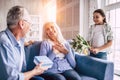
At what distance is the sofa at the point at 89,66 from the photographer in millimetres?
2523

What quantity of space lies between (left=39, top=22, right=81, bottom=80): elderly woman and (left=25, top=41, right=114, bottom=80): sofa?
0.11 meters

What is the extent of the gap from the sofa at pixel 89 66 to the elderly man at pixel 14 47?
0.97 meters

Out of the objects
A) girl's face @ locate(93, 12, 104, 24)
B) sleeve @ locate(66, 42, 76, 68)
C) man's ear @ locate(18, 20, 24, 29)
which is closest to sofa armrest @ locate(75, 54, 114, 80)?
sleeve @ locate(66, 42, 76, 68)

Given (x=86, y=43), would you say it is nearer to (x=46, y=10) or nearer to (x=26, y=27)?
(x=26, y=27)

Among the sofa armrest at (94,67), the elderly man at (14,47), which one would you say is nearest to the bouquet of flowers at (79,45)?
the sofa armrest at (94,67)

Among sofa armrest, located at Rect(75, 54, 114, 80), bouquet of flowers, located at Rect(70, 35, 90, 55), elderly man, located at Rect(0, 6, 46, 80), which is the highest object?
elderly man, located at Rect(0, 6, 46, 80)

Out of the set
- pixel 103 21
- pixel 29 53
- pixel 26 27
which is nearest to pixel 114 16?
pixel 103 21

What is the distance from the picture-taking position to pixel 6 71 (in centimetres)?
140

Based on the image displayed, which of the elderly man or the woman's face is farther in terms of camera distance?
the woman's face

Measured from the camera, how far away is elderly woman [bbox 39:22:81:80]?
8.27 ft

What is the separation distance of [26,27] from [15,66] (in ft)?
1.06

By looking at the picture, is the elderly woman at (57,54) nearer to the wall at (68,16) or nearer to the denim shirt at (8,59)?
the denim shirt at (8,59)

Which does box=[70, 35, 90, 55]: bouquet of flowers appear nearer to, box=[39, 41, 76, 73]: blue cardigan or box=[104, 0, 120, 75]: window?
box=[39, 41, 76, 73]: blue cardigan

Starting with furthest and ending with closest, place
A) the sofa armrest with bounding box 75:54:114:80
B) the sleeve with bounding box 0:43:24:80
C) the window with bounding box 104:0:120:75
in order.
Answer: the window with bounding box 104:0:120:75
the sofa armrest with bounding box 75:54:114:80
the sleeve with bounding box 0:43:24:80
